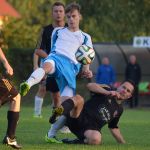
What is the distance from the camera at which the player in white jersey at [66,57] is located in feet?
41.0

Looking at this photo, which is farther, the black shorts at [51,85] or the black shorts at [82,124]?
the black shorts at [51,85]

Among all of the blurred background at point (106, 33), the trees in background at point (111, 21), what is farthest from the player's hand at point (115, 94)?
the trees in background at point (111, 21)

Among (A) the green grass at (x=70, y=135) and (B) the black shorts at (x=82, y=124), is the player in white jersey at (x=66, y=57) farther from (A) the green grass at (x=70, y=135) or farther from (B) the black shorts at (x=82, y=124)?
(A) the green grass at (x=70, y=135)

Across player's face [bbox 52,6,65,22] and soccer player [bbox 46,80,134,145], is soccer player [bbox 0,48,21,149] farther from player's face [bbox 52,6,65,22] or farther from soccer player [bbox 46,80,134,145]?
player's face [bbox 52,6,65,22]

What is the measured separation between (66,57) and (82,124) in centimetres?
114

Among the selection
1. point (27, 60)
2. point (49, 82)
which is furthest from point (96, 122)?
point (27, 60)

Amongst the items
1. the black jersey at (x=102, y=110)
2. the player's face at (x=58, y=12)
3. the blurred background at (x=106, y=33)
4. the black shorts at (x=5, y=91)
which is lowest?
the blurred background at (x=106, y=33)

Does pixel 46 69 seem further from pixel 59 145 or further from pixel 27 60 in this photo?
pixel 27 60

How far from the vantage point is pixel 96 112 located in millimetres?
12312

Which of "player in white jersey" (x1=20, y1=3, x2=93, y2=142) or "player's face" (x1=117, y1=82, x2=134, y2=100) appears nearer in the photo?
"player's face" (x1=117, y1=82, x2=134, y2=100)

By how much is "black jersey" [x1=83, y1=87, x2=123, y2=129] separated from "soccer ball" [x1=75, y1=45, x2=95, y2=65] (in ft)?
2.28

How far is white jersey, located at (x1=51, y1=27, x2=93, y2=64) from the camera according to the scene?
41.9 feet

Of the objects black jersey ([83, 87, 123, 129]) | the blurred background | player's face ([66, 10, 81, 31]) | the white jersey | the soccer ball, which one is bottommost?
the blurred background

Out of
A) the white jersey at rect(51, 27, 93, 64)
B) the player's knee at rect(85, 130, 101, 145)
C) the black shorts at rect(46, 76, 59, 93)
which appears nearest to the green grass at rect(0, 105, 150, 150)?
the player's knee at rect(85, 130, 101, 145)
